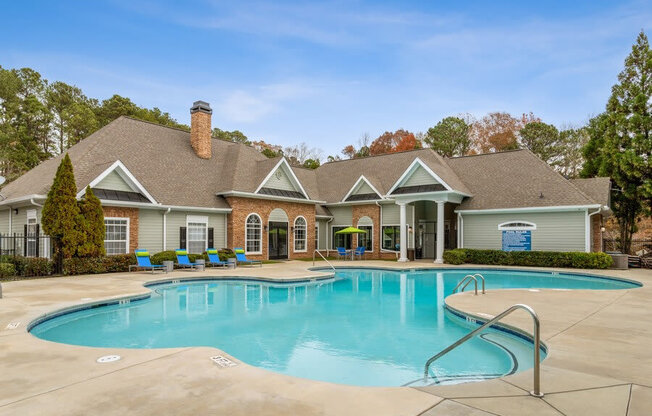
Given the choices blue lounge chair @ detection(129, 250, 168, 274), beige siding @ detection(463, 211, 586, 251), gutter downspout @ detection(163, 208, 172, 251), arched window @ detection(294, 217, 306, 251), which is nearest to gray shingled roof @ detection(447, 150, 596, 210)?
beige siding @ detection(463, 211, 586, 251)

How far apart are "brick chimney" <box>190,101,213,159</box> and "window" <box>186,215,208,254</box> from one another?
479cm

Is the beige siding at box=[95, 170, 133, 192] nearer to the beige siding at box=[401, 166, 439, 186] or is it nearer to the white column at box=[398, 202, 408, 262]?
the white column at box=[398, 202, 408, 262]

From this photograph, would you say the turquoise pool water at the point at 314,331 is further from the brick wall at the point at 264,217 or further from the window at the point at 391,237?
the window at the point at 391,237

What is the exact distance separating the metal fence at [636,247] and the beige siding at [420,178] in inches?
538

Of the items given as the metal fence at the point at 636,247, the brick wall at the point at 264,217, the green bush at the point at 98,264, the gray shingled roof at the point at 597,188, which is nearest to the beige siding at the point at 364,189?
the brick wall at the point at 264,217

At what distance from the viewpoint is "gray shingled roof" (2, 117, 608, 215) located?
19.7 metres

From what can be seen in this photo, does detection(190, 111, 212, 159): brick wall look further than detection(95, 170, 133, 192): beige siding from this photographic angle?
Yes

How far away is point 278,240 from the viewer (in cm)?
2459

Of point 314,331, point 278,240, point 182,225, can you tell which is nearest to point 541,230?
point 278,240

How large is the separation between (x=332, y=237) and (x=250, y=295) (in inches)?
628

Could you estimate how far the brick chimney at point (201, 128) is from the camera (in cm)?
2345

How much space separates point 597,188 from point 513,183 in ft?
14.1

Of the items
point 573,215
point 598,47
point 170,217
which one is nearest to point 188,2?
point 170,217

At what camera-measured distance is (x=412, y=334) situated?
838 cm
